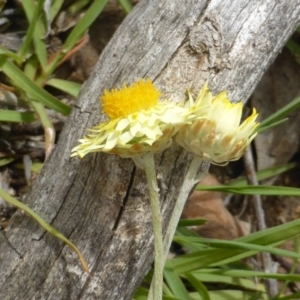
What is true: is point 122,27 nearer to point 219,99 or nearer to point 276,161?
point 219,99

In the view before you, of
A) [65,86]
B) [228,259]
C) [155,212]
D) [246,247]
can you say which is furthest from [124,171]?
[65,86]

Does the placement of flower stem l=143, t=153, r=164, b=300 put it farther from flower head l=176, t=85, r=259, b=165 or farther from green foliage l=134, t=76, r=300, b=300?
green foliage l=134, t=76, r=300, b=300

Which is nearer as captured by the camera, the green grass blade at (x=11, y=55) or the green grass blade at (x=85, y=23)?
the green grass blade at (x=11, y=55)

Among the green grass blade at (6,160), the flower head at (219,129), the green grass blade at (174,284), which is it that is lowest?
the green grass blade at (6,160)

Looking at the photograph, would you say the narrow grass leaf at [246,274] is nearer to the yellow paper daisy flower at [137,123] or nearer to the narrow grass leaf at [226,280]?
the narrow grass leaf at [226,280]

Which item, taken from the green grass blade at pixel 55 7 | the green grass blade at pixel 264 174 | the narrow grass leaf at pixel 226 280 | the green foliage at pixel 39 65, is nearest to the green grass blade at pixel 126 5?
the green foliage at pixel 39 65

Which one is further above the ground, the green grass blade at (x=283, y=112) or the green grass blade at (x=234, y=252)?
the green grass blade at (x=283, y=112)

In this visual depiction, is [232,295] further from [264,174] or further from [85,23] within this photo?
[85,23]

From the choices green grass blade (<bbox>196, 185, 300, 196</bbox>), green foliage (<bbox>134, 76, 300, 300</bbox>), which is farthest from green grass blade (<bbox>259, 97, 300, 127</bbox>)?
green grass blade (<bbox>196, 185, 300, 196</bbox>)
